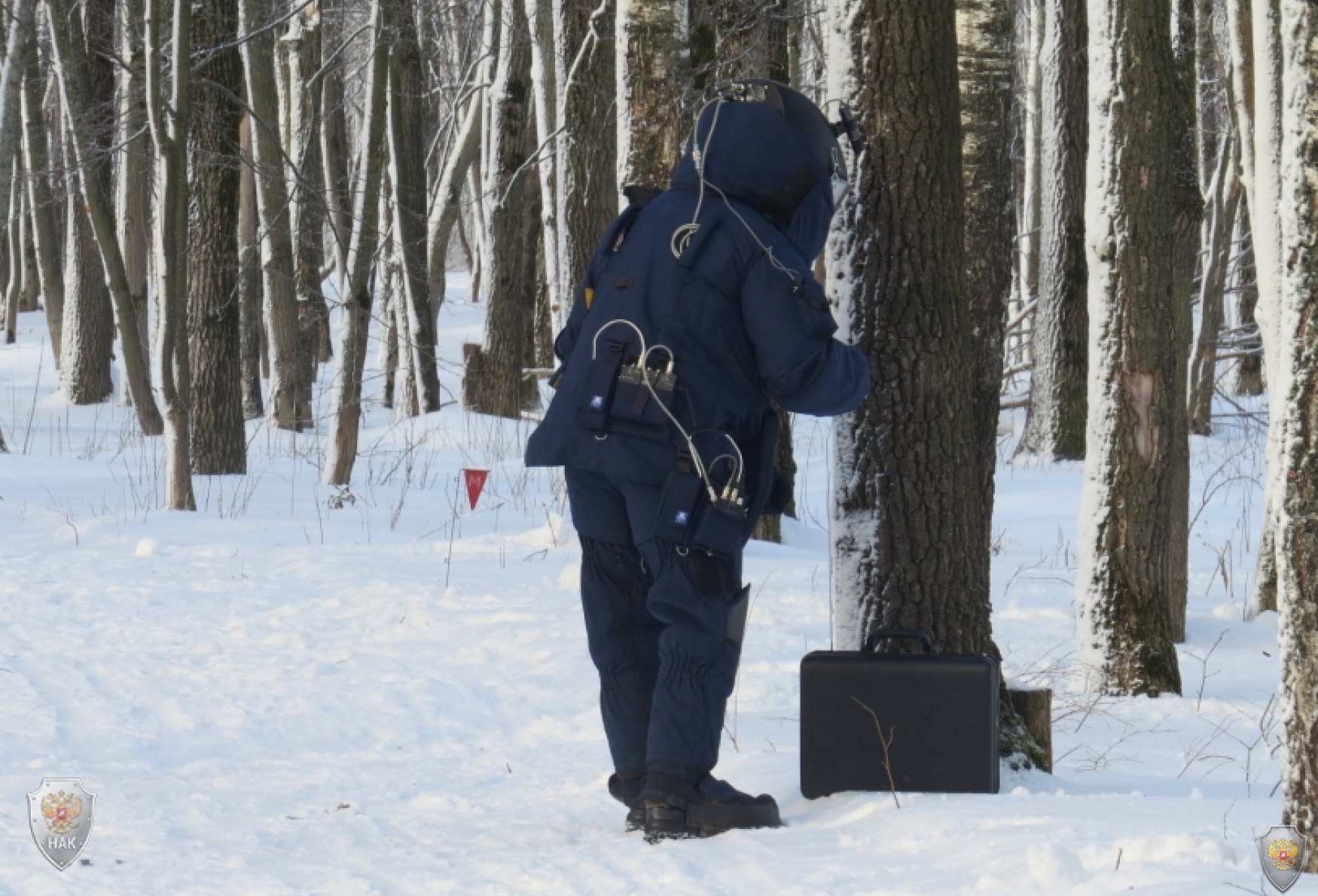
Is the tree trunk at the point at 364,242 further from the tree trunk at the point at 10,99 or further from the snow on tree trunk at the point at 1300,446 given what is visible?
the snow on tree trunk at the point at 1300,446

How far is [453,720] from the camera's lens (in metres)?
5.14

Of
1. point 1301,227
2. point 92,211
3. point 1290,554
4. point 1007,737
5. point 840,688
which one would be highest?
point 92,211

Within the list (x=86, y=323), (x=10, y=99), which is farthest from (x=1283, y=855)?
(x=86, y=323)

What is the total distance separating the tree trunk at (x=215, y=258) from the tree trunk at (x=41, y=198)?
53.3 inches

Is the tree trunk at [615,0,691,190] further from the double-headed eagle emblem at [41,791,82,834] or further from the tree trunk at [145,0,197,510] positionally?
the double-headed eagle emblem at [41,791,82,834]

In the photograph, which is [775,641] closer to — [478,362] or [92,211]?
[92,211]

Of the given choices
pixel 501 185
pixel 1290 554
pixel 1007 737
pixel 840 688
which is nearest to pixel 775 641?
pixel 1007 737

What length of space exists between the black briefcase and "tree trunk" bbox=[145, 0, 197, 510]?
618 cm

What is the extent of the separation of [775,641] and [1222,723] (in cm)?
177

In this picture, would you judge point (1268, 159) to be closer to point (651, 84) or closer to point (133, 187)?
point (651, 84)

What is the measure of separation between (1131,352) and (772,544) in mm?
3074

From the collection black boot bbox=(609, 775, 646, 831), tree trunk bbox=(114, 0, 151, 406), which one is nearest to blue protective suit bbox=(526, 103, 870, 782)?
black boot bbox=(609, 775, 646, 831)

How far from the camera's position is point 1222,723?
18.9 ft

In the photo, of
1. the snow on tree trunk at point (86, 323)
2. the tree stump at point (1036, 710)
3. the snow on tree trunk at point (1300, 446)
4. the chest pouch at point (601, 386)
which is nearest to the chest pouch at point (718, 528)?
the chest pouch at point (601, 386)
